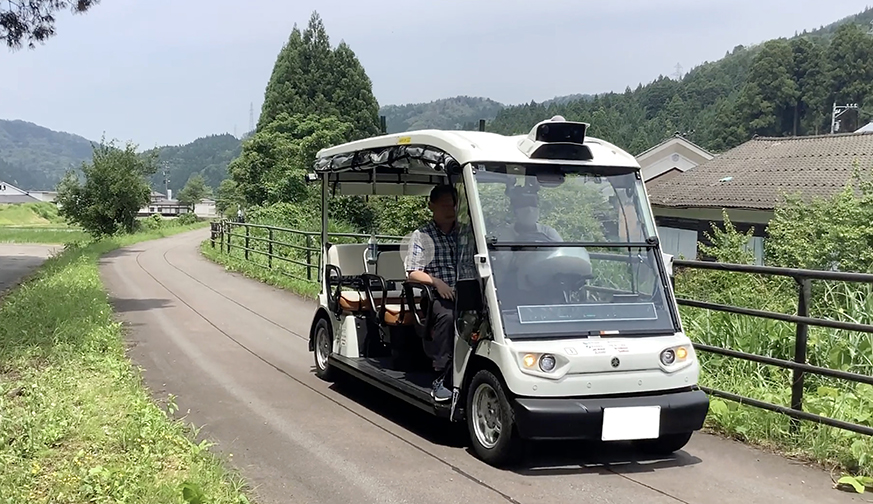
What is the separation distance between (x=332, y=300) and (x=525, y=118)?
9238 centimetres

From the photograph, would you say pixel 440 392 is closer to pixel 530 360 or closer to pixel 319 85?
pixel 530 360

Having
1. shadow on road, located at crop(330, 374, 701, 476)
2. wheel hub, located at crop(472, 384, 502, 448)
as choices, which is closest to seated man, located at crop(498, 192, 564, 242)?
wheel hub, located at crop(472, 384, 502, 448)

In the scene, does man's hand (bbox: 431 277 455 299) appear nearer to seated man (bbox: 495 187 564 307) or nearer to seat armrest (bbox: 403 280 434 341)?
seat armrest (bbox: 403 280 434 341)

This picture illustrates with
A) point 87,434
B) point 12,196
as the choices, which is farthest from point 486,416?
point 12,196

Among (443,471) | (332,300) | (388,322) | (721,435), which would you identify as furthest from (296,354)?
(721,435)

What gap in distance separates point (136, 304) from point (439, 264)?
9.46 meters

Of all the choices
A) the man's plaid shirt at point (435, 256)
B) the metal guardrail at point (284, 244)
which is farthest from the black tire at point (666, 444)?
the metal guardrail at point (284, 244)

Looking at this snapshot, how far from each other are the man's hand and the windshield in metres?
0.86

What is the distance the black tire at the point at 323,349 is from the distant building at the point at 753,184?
1444 cm

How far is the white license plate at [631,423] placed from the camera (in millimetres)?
5105

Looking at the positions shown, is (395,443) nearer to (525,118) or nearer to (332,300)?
(332,300)

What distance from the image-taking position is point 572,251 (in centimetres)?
577

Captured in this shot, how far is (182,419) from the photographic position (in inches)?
256

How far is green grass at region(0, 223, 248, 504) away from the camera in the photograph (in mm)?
4547
